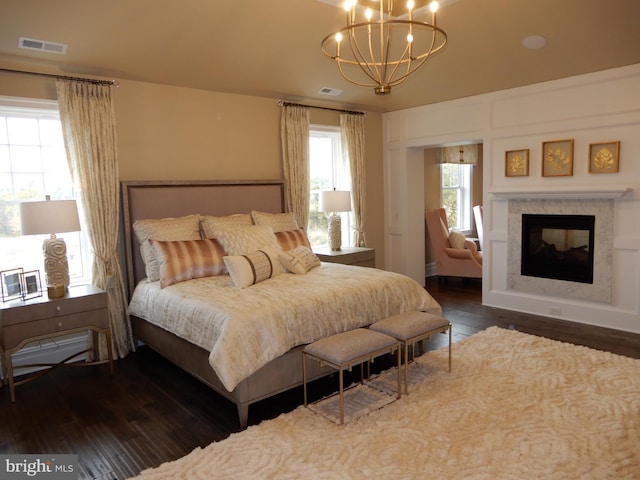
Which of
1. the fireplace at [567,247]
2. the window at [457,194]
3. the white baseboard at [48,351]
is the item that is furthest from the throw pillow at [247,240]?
the window at [457,194]

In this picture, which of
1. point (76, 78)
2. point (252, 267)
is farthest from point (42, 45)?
point (252, 267)

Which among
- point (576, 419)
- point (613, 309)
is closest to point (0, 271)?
point (576, 419)

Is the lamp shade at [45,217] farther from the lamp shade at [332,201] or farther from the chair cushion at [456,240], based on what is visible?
the chair cushion at [456,240]

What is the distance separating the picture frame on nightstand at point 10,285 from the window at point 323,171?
3152 mm

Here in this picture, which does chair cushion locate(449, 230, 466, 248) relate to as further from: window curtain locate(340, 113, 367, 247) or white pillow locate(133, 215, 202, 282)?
white pillow locate(133, 215, 202, 282)

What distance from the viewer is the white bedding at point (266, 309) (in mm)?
2781

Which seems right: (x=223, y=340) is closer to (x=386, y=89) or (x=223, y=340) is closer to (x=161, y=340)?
(x=161, y=340)

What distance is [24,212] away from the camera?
332cm

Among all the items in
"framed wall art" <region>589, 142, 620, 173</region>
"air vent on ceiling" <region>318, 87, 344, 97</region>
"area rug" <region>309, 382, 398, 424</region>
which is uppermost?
"air vent on ceiling" <region>318, 87, 344, 97</region>

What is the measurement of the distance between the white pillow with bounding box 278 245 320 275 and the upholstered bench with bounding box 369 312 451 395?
3.21 feet

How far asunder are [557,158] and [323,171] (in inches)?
107

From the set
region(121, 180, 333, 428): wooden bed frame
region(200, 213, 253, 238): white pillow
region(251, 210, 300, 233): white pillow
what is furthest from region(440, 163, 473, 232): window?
region(200, 213, 253, 238): white pillow

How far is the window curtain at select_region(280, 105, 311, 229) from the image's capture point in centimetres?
527

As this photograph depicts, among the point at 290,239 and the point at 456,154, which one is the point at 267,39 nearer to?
the point at 290,239
